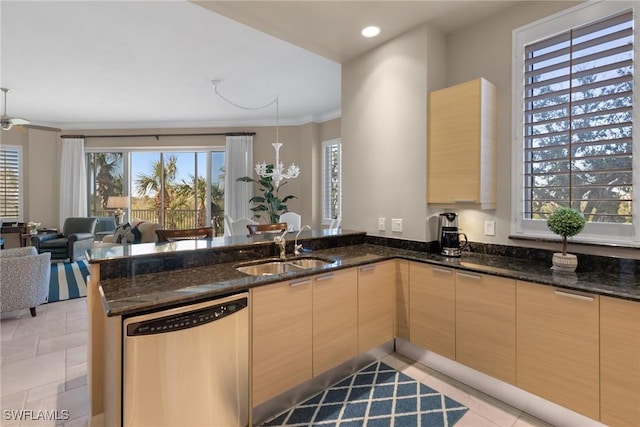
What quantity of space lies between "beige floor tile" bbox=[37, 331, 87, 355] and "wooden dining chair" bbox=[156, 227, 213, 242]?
1324 mm

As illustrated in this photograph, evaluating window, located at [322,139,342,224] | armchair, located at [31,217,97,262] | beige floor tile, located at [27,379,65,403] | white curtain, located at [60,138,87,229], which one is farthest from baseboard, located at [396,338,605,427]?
white curtain, located at [60,138,87,229]

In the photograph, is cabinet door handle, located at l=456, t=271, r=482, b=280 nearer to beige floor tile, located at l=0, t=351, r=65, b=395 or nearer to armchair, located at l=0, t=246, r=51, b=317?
beige floor tile, located at l=0, t=351, r=65, b=395

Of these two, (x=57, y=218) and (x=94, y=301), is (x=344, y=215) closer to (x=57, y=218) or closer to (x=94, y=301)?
(x=94, y=301)

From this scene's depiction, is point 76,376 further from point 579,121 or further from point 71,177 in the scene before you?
point 71,177

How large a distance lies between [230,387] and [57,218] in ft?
26.0

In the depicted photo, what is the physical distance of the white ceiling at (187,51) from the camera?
251 cm

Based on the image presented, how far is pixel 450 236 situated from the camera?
2521 mm

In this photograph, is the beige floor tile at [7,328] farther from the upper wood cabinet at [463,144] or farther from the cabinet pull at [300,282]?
the upper wood cabinet at [463,144]

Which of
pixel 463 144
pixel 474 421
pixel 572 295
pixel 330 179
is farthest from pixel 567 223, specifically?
pixel 330 179

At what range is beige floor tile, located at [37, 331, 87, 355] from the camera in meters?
2.81

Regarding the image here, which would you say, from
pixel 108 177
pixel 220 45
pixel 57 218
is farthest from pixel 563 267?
pixel 57 218

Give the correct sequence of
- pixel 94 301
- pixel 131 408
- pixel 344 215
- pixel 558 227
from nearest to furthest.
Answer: pixel 131 408
pixel 94 301
pixel 558 227
pixel 344 215

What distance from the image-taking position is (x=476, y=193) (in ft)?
7.68

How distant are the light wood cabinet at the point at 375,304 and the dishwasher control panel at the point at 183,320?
1033mm
